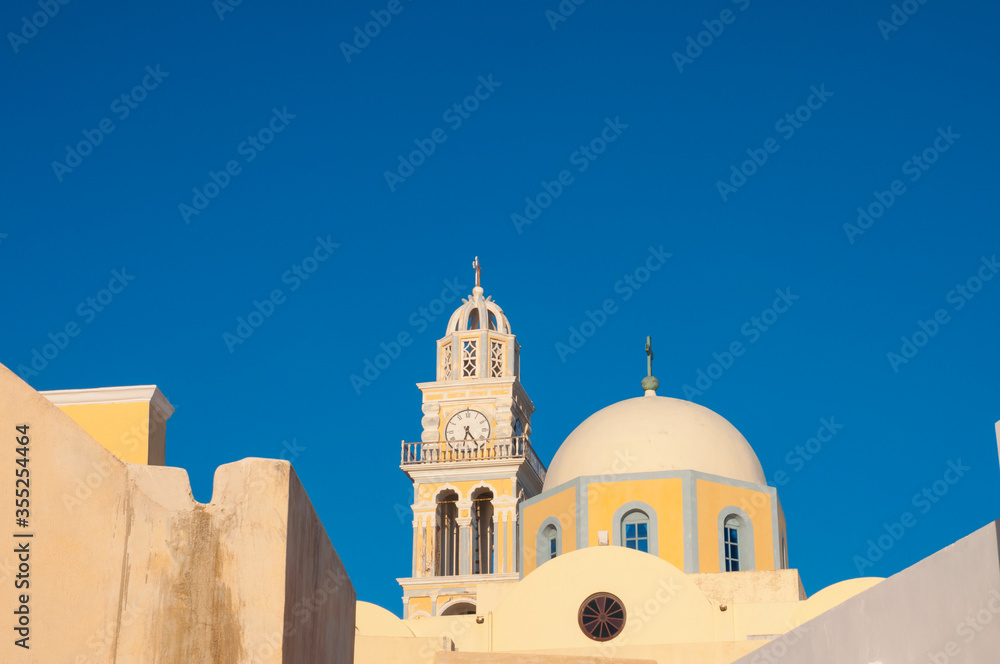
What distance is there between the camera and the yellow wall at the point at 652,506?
2252 centimetres

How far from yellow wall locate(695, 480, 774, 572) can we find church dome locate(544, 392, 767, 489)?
56 cm

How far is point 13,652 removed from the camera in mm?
8156

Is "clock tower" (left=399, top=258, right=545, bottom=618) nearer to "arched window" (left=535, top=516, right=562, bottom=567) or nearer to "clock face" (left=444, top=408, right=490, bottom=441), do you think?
"clock face" (left=444, top=408, right=490, bottom=441)

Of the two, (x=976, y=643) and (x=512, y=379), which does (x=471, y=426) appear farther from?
(x=976, y=643)

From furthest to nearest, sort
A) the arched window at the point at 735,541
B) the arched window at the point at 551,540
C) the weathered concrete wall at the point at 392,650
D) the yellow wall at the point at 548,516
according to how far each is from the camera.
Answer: the arched window at the point at 551,540
the yellow wall at the point at 548,516
the arched window at the point at 735,541
the weathered concrete wall at the point at 392,650

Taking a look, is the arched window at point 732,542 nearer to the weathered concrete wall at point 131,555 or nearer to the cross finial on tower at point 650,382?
the cross finial on tower at point 650,382

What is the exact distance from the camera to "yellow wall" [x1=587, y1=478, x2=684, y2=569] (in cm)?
2252

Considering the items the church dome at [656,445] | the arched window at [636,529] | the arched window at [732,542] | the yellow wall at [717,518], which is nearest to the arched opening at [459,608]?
the church dome at [656,445]

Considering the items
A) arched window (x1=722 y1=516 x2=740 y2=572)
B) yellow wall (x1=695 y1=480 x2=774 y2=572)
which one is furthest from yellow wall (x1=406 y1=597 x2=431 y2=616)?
yellow wall (x1=695 y1=480 x2=774 y2=572)

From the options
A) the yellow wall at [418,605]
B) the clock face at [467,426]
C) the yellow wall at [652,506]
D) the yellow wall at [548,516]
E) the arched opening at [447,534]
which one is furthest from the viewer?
the clock face at [467,426]

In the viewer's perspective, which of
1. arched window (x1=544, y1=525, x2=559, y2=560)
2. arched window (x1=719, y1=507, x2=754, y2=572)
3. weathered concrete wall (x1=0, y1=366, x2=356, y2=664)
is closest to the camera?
weathered concrete wall (x1=0, y1=366, x2=356, y2=664)

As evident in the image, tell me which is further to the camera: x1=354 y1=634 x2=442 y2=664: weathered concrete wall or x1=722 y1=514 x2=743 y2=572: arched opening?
x1=722 y1=514 x2=743 y2=572: arched opening

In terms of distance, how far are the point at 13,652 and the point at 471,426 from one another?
28062mm

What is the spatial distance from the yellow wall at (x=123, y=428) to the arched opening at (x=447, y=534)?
23933 millimetres
